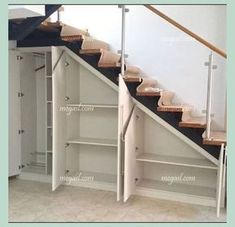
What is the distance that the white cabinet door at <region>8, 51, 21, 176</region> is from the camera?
4.19m

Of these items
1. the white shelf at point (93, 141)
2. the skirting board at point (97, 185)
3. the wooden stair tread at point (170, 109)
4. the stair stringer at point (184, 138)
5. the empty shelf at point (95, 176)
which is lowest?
the skirting board at point (97, 185)

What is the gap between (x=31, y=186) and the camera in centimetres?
403

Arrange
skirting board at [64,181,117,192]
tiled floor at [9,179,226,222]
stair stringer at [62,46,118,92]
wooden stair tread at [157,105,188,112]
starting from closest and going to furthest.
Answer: tiled floor at [9,179,226,222] → wooden stair tread at [157,105,188,112] → stair stringer at [62,46,118,92] → skirting board at [64,181,117,192]

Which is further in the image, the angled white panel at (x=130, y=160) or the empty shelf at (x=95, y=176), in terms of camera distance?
the empty shelf at (x=95, y=176)

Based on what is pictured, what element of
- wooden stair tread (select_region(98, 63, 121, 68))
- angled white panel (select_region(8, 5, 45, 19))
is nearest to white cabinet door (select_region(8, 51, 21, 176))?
angled white panel (select_region(8, 5, 45, 19))

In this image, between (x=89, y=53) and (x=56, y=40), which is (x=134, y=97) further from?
(x=56, y=40)

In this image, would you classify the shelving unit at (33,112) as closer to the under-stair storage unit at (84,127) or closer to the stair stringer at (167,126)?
the under-stair storage unit at (84,127)

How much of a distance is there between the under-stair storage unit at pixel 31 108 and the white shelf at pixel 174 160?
153cm

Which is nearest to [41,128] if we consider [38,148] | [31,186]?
[38,148]

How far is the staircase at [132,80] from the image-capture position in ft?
10.7

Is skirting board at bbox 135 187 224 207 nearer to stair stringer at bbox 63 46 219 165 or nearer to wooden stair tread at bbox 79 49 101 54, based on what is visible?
stair stringer at bbox 63 46 219 165

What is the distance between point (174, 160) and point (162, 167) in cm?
41

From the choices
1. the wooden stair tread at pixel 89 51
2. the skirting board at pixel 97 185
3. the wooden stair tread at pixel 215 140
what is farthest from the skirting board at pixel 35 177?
Answer: the wooden stair tread at pixel 215 140

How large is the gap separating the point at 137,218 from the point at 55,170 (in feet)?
4.18
